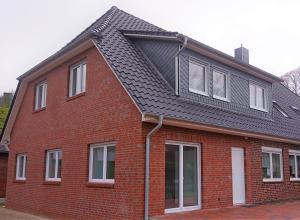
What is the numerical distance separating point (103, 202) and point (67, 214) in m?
2.46

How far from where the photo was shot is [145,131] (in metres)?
10.5

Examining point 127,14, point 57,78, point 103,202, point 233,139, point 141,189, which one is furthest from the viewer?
point 127,14

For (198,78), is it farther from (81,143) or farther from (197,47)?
(81,143)

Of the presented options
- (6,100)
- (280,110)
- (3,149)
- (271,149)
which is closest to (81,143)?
(271,149)

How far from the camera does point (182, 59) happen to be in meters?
12.8

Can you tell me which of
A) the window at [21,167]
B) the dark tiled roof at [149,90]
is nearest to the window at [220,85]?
the dark tiled roof at [149,90]

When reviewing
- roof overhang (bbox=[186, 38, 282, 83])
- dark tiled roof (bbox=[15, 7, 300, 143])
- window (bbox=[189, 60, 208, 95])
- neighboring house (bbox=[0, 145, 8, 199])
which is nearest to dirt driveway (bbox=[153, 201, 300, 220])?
dark tiled roof (bbox=[15, 7, 300, 143])

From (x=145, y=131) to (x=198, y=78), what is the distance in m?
4.12

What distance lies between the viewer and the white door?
44.4 ft

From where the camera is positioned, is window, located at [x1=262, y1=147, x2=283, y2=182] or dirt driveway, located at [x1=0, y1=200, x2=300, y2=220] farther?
window, located at [x1=262, y1=147, x2=283, y2=182]

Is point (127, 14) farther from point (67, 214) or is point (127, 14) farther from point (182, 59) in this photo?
point (67, 214)

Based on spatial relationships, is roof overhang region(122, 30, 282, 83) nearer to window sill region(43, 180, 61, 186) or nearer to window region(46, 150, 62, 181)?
window region(46, 150, 62, 181)

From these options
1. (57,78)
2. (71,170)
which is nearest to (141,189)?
(71,170)

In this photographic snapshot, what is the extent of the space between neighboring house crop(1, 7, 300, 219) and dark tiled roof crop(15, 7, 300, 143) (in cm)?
5
